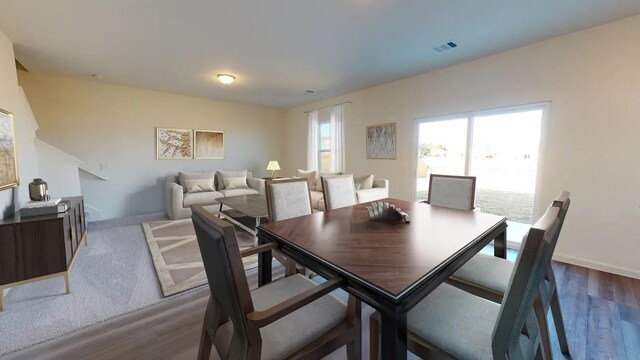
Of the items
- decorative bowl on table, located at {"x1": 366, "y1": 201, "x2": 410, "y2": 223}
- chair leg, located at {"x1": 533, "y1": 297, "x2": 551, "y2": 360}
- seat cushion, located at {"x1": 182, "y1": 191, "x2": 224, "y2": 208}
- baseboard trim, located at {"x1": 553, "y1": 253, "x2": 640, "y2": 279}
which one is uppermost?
decorative bowl on table, located at {"x1": 366, "y1": 201, "x2": 410, "y2": 223}

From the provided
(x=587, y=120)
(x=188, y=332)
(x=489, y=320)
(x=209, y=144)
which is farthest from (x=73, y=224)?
(x=587, y=120)

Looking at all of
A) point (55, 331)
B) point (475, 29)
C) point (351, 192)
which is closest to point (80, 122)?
point (55, 331)

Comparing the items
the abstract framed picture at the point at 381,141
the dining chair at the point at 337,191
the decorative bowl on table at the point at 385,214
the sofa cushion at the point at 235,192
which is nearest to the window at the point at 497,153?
the abstract framed picture at the point at 381,141

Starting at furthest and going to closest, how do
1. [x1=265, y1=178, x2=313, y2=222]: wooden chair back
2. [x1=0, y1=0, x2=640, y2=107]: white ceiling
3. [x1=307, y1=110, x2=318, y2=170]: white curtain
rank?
[x1=307, y1=110, x2=318, y2=170]: white curtain → [x1=0, y1=0, x2=640, y2=107]: white ceiling → [x1=265, y1=178, x2=313, y2=222]: wooden chair back

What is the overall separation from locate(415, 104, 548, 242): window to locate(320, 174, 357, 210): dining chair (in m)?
2.13

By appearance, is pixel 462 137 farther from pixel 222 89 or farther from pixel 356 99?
pixel 222 89

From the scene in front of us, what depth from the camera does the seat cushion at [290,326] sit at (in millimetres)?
981

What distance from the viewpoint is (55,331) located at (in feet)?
5.67

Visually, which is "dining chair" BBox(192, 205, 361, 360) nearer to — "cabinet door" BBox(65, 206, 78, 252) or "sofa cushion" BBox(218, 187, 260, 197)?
"cabinet door" BBox(65, 206, 78, 252)

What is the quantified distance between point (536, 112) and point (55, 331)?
16.2 feet

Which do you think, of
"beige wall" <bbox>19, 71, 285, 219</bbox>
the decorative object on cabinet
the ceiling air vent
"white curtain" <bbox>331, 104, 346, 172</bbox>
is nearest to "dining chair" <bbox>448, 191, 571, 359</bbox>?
the ceiling air vent

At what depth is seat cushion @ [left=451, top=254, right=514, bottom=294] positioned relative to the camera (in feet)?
4.62

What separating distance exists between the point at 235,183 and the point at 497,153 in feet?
15.4

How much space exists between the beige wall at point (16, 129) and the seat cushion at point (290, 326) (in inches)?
102
